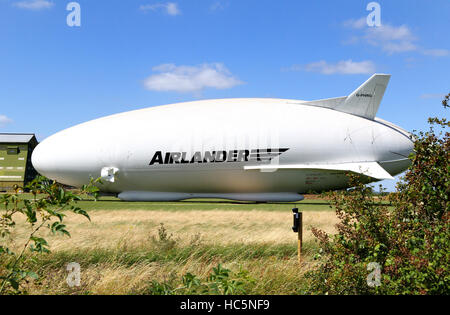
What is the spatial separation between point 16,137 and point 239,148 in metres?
70.0

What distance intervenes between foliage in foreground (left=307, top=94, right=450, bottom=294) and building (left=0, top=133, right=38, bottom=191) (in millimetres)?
73550

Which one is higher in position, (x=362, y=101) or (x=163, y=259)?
(x=362, y=101)

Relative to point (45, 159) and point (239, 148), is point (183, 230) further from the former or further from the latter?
point (45, 159)

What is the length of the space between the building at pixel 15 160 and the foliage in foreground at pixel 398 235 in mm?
73550

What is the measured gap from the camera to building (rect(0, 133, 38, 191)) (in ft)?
225

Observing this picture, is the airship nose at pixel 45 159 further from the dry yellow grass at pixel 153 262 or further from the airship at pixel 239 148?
the dry yellow grass at pixel 153 262

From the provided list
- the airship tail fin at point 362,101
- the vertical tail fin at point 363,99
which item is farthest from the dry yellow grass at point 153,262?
the vertical tail fin at point 363,99

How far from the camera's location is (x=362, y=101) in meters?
27.4

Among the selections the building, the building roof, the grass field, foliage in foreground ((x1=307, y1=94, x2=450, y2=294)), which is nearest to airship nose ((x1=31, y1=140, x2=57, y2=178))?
the grass field

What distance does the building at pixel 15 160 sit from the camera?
68.7 metres

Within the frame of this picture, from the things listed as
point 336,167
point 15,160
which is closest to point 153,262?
point 336,167

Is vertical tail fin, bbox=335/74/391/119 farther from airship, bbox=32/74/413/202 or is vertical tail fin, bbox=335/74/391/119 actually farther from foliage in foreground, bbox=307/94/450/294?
foliage in foreground, bbox=307/94/450/294

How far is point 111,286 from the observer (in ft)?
22.2

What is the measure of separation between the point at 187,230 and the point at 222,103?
1603 centimetres
